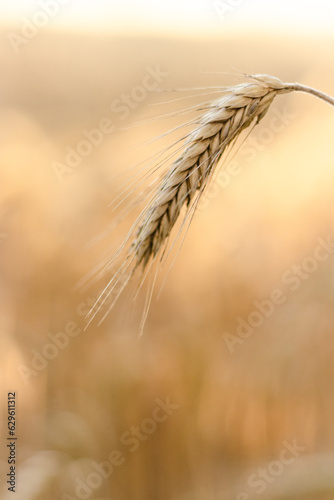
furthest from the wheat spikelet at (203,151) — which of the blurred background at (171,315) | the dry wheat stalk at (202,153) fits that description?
the blurred background at (171,315)

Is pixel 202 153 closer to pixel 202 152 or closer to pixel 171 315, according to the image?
pixel 202 152

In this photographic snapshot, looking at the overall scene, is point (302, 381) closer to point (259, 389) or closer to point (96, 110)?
point (259, 389)

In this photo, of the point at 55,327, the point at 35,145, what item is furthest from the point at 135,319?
the point at 35,145

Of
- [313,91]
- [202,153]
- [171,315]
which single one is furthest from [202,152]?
[171,315]

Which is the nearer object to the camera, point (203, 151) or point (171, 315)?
point (203, 151)

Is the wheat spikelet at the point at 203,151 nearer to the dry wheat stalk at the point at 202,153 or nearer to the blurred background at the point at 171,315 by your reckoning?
the dry wheat stalk at the point at 202,153

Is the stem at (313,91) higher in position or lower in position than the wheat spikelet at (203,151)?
lower
